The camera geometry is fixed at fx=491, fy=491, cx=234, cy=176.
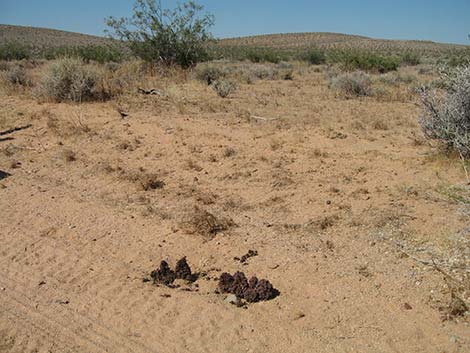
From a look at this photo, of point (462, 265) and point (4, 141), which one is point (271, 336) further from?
point (4, 141)

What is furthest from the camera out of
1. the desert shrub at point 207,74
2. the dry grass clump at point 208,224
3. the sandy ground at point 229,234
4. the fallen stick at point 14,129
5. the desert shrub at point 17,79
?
the desert shrub at point 207,74

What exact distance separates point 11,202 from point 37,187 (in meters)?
Result: 0.61

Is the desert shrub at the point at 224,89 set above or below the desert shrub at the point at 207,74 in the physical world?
below

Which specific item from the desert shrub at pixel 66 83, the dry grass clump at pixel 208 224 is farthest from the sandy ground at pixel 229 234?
the desert shrub at pixel 66 83

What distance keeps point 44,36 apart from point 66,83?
6082 centimetres

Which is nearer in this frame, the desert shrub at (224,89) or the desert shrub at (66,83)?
the desert shrub at (66,83)

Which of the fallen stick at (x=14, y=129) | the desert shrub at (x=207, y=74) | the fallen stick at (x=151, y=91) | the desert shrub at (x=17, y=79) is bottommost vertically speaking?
the fallen stick at (x=14, y=129)

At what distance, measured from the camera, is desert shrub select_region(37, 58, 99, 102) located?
11.8m

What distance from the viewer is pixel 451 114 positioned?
6.81 m

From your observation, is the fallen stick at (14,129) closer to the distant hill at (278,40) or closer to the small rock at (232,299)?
the small rock at (232,299)

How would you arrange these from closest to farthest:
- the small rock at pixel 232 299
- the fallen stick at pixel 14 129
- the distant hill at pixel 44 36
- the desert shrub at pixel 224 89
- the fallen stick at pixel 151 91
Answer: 1. the small rock at pixel 232 299
2. the fallen stick at pixel 14 129
3. the fallen stick at pixel 151 91
4. the desert shrub at pixel 224 89
5. the distant hill at pixel 44 36

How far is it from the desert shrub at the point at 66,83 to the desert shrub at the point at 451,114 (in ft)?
26.2

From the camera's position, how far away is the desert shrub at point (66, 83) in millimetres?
11820

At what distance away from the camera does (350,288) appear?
14.0 ft
